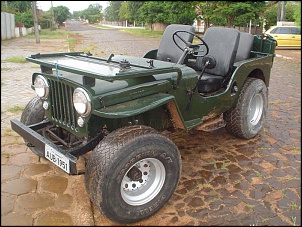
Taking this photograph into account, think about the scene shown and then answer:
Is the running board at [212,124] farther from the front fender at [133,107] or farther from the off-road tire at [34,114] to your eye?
the off-road tire at [34,114]

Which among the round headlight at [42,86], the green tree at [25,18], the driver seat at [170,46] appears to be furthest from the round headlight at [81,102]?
the green tree at [25,18]

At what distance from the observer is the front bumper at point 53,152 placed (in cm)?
265

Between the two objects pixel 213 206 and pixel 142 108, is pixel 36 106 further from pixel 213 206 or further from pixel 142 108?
pixel 213 206

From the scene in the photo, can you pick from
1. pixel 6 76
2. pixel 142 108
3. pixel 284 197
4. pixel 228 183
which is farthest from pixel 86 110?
pixel 6 76

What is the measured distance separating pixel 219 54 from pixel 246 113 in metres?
0.88

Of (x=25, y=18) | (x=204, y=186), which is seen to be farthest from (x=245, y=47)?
(x=25, y=18)

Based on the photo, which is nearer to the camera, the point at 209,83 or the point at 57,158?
the point at 57,158


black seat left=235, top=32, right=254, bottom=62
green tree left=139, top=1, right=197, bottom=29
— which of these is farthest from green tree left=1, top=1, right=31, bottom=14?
black seat left=235, top=32, right=254, bottom=62

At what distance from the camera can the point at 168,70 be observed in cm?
298

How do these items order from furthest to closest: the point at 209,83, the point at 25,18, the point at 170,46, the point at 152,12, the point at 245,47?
1. the point at 25,18
2. the point at 245,47
3. the point at 170,46
4. the point at 209,83
5. the point at 152,12

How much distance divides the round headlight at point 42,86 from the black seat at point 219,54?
1850 millimetres

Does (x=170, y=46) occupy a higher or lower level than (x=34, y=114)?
higher

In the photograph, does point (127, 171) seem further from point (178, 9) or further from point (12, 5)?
point (12, 5)

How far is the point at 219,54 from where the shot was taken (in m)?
4.27
